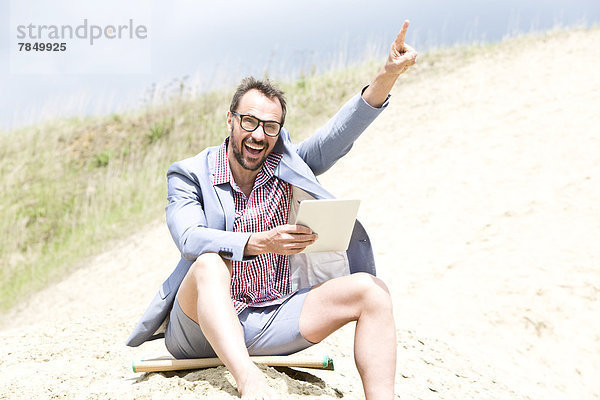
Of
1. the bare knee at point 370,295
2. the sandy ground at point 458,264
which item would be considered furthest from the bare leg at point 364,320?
the sandy ground at point 458,264

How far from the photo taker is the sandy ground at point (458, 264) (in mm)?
3746

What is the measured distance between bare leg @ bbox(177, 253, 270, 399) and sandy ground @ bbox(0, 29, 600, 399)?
23cm

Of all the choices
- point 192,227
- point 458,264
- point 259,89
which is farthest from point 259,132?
point 458,264

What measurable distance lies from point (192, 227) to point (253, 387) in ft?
2.28

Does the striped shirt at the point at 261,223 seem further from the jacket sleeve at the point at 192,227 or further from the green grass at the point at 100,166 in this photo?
the green grass at the point at 100,166

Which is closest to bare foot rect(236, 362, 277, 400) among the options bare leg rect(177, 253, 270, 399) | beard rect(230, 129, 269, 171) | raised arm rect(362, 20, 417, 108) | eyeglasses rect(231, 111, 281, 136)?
bare leg rect(177, 253, 270, 399)

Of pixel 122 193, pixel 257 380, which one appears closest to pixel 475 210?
pixel 257 380

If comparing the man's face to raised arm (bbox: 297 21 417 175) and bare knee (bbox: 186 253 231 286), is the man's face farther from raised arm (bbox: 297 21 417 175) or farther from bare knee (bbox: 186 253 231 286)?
bare knee (bbox: 186 253 231 286)

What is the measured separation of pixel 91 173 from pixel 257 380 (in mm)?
11880

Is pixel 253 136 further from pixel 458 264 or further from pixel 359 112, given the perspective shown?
pixel 458 264

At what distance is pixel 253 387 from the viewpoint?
2.23 meters

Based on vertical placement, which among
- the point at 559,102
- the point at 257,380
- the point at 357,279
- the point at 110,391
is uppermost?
the point at 559,102

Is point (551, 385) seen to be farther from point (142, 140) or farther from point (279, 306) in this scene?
point (142, 140)

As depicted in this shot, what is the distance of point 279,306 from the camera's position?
2.74 metres
